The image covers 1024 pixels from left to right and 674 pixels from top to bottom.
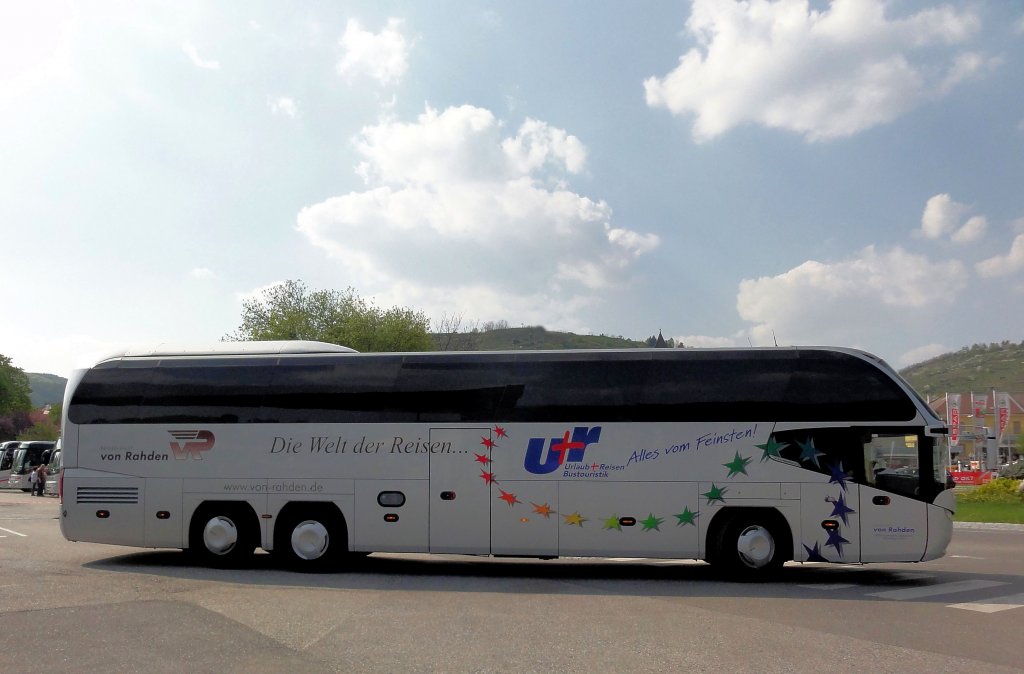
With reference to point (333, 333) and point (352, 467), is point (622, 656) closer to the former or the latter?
point (352, 467)

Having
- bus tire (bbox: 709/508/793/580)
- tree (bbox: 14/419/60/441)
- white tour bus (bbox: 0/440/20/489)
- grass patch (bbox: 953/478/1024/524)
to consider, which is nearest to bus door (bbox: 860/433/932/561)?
bus tire (bbox: 709/508/793/580)

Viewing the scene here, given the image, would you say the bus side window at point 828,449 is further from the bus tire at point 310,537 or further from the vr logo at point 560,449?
the bus tire at point 310,537

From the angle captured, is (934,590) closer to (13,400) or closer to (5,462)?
(5,462)

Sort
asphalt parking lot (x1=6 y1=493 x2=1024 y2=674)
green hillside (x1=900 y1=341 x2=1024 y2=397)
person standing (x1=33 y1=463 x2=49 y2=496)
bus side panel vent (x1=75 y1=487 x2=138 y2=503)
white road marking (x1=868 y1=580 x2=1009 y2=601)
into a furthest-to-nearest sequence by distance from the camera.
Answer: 1. green hillside (x1=900 y1=341 x2=1024 y2=397)
2. person standing (x1=33 y1=463 x2=49 y2=496)
3. bus side panel vent (x1=75 y1=487 x2=138 y2=503)
4. white road marking (x1=868 y1=580 x2=1009 y2=601)
5. asphalt parking lot (x1=6 y1=493 x2=1024 y2=674)

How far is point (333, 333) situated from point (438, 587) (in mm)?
44849

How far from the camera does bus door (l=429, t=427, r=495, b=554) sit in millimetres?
12758

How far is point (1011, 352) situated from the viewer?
579ft

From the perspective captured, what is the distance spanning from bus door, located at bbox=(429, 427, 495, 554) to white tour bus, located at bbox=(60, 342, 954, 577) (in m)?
0.03

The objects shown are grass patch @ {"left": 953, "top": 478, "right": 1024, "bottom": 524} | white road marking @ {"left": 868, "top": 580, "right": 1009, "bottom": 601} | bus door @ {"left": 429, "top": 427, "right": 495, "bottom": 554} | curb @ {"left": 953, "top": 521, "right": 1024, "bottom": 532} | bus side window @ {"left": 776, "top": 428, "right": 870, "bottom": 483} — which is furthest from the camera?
grass patch @ {"left": 953, "top": 478, "right": 1024, "bottom": 524}

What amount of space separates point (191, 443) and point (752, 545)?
8.46 m

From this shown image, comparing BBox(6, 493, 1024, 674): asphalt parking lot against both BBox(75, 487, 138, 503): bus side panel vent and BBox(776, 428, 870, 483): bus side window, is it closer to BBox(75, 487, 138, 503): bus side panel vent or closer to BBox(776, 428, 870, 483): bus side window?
BBox(75, 487, 138, 503): bus side panel vent

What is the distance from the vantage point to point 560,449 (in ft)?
41.5

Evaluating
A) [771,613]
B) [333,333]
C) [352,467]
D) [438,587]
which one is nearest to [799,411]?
[771,613]

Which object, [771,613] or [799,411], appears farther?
[799,411]
